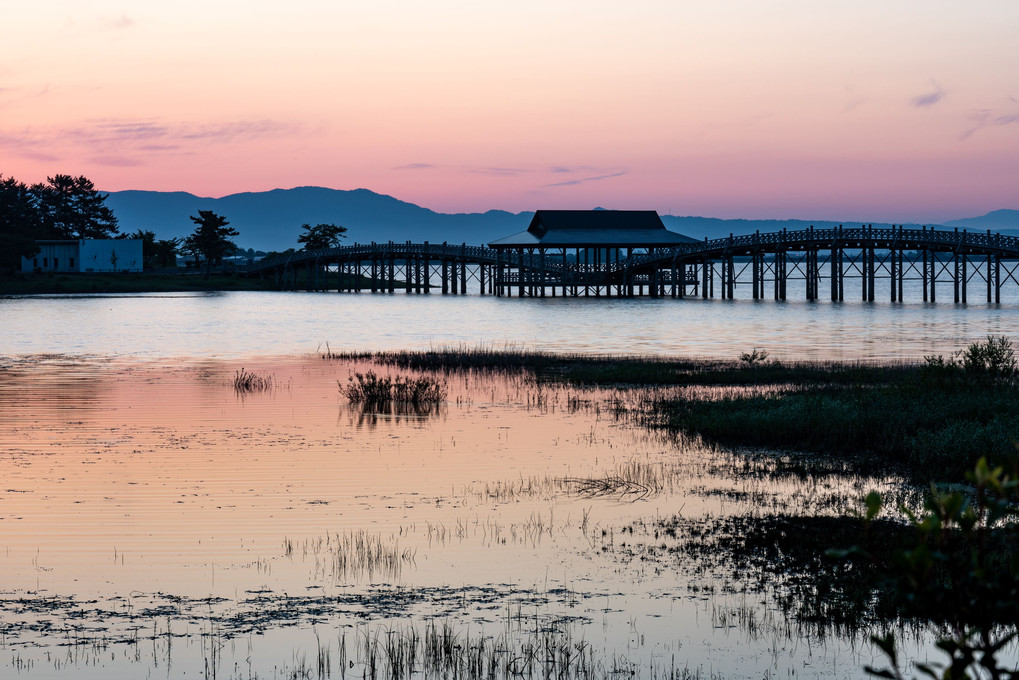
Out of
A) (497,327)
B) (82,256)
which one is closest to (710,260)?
(497,327)

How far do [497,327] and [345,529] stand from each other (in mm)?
48630

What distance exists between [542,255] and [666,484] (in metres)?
89.4

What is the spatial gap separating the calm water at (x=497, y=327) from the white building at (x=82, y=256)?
30.2 metres

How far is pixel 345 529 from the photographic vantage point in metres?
13.2

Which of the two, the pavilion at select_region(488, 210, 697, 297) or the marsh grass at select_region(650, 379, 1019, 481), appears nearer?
the marsh grass at select_region(650, 379, 1019, 481)

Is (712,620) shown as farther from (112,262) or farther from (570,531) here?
(112,262)

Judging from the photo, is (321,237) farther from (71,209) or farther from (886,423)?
(886,423)

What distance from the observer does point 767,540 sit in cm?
1269

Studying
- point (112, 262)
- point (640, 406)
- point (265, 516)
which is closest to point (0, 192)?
point (112, 262)

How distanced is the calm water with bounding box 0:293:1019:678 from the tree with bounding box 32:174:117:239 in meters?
116

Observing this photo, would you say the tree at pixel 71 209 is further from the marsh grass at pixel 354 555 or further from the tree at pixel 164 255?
the marsh grass at pixel 354 555

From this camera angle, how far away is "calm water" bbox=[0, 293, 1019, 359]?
44772 millimetres

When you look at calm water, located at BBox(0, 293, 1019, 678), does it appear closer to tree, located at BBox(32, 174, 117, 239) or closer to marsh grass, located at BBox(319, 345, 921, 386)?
marsh grass, located at BBox(319, 345, 921, 386)

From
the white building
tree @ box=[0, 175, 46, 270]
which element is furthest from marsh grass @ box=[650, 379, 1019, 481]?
the white building
